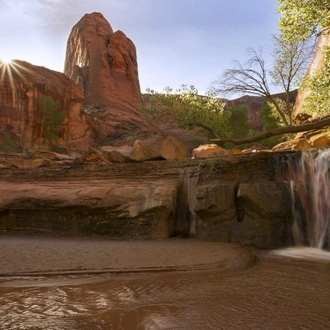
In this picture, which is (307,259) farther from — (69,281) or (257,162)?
(69,281)

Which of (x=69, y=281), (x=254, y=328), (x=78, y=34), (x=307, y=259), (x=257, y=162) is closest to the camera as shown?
(x=254, y=328)

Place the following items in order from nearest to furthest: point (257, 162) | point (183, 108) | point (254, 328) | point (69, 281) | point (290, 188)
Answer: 1. point (254, 328)
2. point (69, 281)
3. point (290, 188)
4. point (257, 162)
5. point (183, 108)

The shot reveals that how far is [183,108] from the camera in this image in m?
13.1

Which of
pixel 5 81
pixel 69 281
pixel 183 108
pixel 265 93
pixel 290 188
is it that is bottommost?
pixel 69 281

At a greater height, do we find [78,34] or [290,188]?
[78,34]

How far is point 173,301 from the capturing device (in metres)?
4.15

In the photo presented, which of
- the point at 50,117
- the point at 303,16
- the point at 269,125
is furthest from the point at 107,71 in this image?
Result: the point at 303,16

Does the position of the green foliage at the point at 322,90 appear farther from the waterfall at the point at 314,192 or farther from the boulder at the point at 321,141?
the boulder at the point at 321,141

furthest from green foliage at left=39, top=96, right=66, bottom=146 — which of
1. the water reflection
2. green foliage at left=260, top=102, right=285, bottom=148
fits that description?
the water reflection

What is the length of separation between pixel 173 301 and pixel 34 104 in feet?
111

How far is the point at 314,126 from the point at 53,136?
98.6 feet

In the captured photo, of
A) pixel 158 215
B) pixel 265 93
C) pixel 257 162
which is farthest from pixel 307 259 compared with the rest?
pixel 265 93

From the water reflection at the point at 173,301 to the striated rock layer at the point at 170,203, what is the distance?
115 inches

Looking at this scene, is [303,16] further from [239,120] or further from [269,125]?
[239,120]
